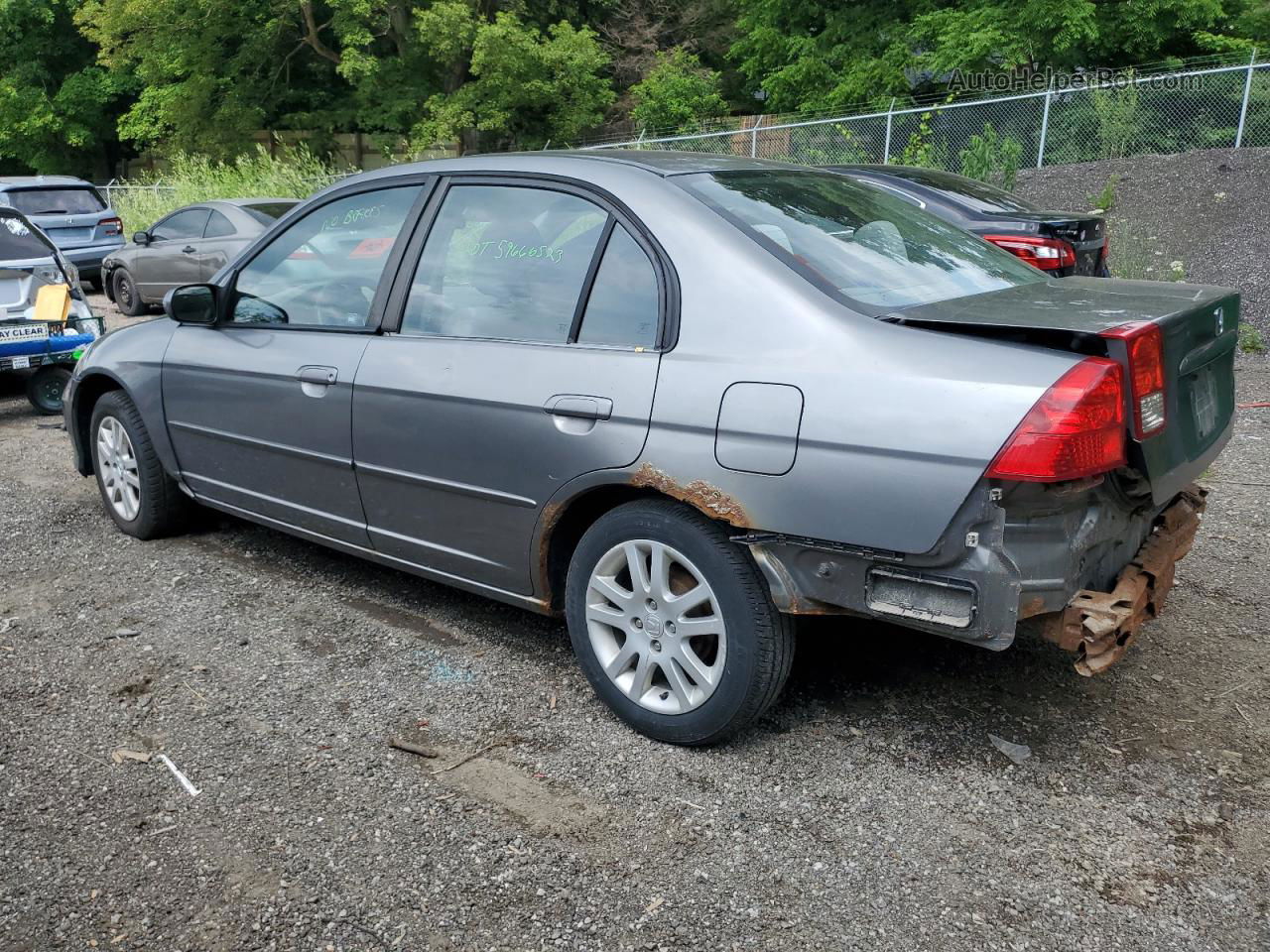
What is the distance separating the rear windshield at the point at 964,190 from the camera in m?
8.91

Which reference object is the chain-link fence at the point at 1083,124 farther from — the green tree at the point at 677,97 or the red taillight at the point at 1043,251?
the green tree at the point at 677,97

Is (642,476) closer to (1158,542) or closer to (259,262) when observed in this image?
(1158,542)

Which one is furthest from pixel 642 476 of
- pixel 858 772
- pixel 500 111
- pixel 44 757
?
pixel 500 111

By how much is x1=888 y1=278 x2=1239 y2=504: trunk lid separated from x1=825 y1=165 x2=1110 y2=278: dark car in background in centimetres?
433

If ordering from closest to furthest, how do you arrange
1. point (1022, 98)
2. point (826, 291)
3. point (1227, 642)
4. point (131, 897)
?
point (131, 897)
point (826, 291)
point (1227, 642)
point (1022, 98)

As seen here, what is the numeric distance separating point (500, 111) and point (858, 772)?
26361 millimetres

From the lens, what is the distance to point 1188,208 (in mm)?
13680

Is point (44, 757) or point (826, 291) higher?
point (826, 291)

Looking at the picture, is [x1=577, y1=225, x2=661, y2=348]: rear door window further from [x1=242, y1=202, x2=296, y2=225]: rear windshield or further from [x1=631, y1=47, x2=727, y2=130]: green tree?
[x1=631, y1=47, x2=727, y2=130]: green tree

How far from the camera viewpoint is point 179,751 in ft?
10.9

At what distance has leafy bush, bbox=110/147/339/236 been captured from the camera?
20.7 metres

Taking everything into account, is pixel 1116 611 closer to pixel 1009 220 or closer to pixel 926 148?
pixel 1009 220

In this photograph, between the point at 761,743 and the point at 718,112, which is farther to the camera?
the point at 718,112

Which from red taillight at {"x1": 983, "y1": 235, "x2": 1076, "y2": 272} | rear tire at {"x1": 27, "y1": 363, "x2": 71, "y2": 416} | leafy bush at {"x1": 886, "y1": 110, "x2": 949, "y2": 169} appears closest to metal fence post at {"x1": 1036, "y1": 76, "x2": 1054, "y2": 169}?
leafy bush at {"x1": 886, "y1": 110, "x2": 949, "y2": 169}
